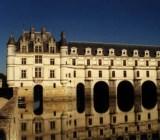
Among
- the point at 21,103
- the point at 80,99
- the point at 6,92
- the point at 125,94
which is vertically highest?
the point at 6,92

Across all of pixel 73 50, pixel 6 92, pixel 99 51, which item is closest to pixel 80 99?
pixel 99 51

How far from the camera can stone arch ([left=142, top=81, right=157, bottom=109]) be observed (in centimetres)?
7693

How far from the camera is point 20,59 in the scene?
199 ft

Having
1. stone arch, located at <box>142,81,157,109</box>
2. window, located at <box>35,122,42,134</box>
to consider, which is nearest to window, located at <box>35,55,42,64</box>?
window, located at <box>35,122,42,134</box>

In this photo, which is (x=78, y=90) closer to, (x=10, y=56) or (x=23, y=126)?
(x=10, y=56)

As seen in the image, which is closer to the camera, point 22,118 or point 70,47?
point 22,118

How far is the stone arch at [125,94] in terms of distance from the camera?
241 ft

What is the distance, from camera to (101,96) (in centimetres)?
7850

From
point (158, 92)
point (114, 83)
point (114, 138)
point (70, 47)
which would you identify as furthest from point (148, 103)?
point (114, 138)

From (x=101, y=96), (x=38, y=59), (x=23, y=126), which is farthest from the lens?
(x=101, y=96)

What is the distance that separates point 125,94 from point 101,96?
614 cm

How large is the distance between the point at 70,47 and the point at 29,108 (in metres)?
17.6

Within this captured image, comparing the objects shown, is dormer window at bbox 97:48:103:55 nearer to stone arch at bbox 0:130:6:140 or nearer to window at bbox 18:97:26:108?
window at bbox 18:97:26:108

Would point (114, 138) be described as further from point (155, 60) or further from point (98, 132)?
point (155, 60)
